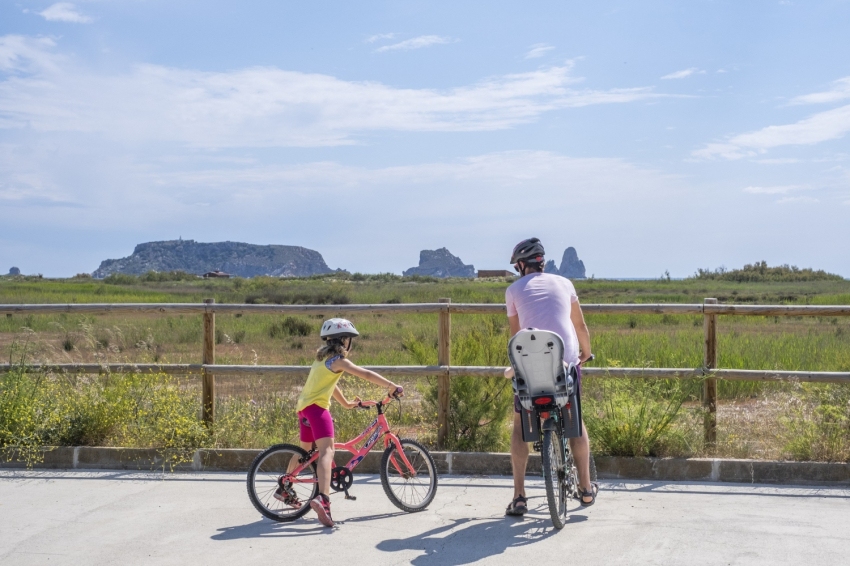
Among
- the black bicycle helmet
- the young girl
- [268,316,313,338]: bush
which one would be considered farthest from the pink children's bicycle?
[268,316,313,338]: bush

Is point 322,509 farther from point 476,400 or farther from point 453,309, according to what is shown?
point 453,309

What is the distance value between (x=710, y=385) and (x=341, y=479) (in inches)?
150

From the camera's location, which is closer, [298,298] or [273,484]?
[273,484]

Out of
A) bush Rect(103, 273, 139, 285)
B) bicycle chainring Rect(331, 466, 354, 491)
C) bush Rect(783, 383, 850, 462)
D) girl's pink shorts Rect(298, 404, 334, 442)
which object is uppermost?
bush Rect(103, 273, 139, 285)

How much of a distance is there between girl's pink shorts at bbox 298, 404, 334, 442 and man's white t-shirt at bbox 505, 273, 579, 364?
5.21 feet

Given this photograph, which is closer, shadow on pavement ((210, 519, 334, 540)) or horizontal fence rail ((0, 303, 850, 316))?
shadow on pavement ((210, 519, 334, 540))

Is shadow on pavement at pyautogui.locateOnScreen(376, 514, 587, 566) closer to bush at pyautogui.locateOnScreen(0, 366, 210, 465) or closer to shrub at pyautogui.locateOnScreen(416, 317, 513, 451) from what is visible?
shrub at pyautogui.locateOnScreen(416, 317, 513, 451)

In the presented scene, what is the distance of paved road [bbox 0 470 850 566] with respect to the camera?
579 centimetres

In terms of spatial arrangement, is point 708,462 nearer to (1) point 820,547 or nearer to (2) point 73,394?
(1) point 820,547

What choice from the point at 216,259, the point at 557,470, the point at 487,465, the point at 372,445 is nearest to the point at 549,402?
the point at 557,470

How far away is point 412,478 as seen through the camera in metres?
7.20

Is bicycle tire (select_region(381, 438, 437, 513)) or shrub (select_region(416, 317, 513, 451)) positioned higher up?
shrub (select_region(416, 317, 513, 451))

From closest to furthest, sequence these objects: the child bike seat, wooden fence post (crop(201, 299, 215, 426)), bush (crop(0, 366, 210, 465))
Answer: the child bike seat, bush (crop(0, 366, 210, 465)), wooden fence post (crop(201, 299, 215, 426))

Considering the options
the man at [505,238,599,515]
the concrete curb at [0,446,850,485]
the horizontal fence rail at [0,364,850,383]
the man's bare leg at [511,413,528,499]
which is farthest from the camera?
the horizontal fence rail at [0,364,850,383]
